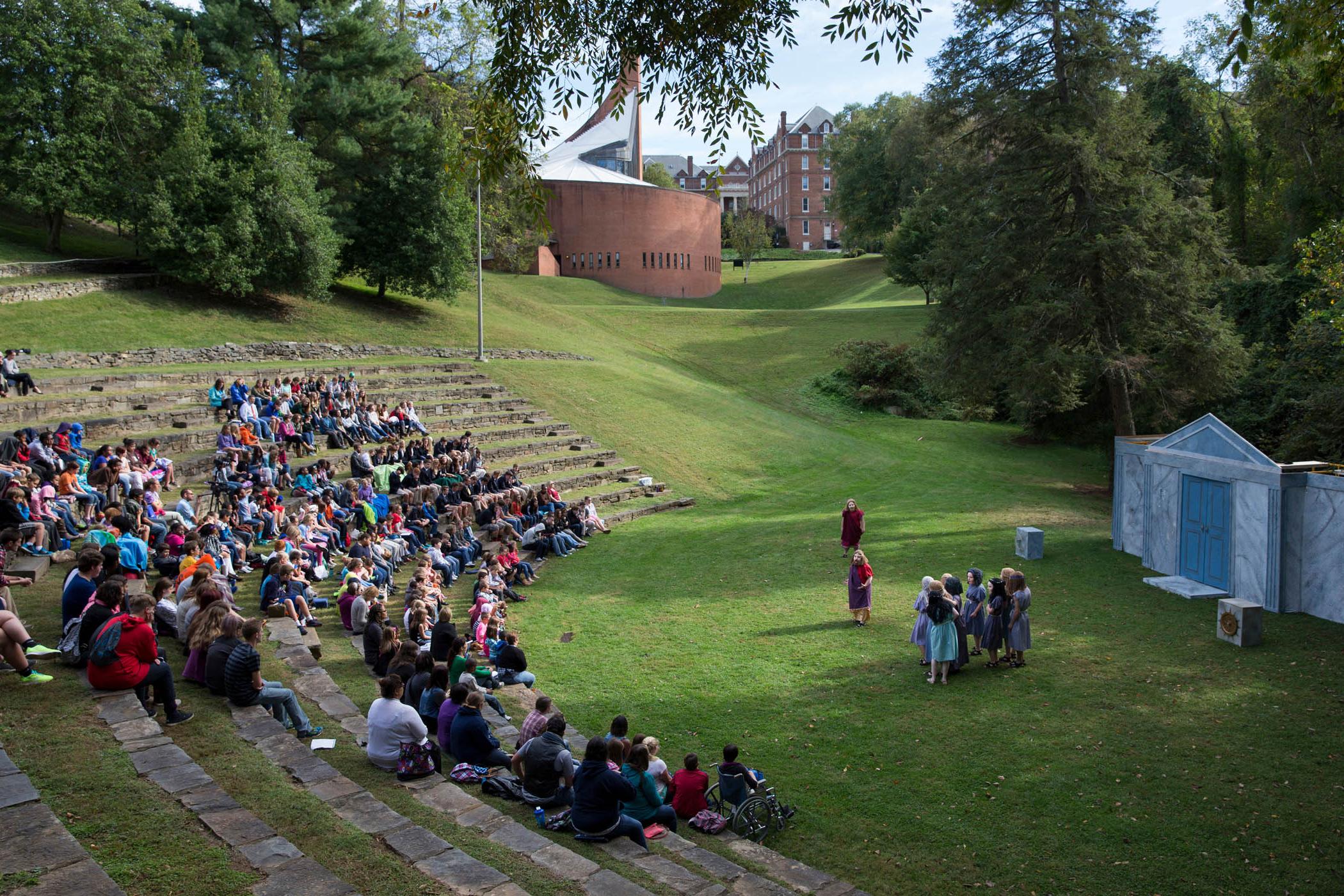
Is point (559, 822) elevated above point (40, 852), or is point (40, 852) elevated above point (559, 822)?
point (40, 852)

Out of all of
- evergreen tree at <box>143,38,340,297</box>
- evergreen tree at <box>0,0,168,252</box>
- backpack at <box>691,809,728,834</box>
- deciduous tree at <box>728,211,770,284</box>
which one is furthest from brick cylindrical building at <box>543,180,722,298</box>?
backpack at <box>691,809,728,834</box>

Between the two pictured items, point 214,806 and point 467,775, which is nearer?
point 214,806

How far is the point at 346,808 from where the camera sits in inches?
285

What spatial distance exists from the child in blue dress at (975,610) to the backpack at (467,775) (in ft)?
24.5

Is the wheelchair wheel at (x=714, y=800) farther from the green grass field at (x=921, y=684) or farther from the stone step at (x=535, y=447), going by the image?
the stone step at (x=535, y=447)

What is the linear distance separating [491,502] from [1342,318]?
17.4 m

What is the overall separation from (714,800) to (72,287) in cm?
3103

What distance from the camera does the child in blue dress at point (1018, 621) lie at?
12.9 meters

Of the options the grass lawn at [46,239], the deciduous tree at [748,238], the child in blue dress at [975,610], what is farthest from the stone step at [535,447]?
the deciduous tree at [748,238]

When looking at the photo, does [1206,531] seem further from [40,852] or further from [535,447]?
[40,852]

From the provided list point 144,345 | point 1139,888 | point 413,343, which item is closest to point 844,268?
point 413,343

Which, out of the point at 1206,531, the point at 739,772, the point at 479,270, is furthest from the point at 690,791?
the point at 479,270

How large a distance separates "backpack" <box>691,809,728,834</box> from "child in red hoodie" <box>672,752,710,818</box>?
116 millimetres

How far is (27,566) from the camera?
12734 mm
